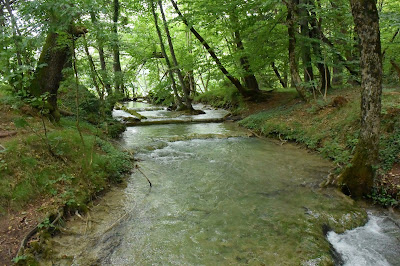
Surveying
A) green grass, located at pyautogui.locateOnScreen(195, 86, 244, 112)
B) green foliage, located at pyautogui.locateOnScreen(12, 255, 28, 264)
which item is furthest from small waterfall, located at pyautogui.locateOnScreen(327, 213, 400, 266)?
green grass, located at pyautogui.locateOnScreen(195, 86, 244, 112)

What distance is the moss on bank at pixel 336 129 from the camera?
5.39 metres

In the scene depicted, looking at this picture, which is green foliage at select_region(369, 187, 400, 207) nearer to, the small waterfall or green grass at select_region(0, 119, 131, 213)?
the small waterfall

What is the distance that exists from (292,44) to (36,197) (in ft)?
34.6

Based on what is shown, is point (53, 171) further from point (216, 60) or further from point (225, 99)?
point (225, 99)

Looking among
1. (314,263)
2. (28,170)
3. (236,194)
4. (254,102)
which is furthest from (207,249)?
(254,102)

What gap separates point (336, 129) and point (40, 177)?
782cm

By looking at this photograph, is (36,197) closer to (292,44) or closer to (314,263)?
(314,263)

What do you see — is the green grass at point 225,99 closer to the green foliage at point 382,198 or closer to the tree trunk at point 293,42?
the tree trunk at point 293,42

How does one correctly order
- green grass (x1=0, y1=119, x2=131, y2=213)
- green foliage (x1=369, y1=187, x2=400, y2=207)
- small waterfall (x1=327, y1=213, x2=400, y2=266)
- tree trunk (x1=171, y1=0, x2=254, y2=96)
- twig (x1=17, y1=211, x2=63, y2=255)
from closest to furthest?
1. twig (x1=17, y1=211, x2=63, y2=255)
2. small waterfall (x1=327, y1=213, x2=400, y2=266)
3. green grass (x1=0, y1=119, x2=131, y2=213)
4. green foliage (x1=369, y1=187, x2=400, y2=207)
5. tree trunk (x1=171, y1=0, x2=254, y2=96)

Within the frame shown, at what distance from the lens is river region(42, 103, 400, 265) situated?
3500 millimetres

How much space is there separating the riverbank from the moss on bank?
541 centimetres

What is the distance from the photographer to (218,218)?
4434 mm

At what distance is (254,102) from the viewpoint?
15961 mm

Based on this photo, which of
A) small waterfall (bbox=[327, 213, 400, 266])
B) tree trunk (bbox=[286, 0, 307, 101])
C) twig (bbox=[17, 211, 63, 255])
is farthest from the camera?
tree trunk (bbox=[286, 0, 307, 101])
